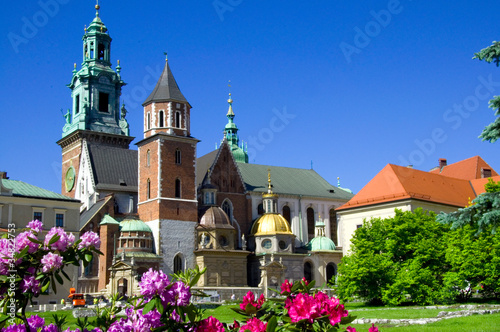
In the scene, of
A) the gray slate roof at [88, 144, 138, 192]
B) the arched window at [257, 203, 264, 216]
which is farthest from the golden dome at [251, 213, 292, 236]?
the gray slate roof at [88, 144, 138, 192]

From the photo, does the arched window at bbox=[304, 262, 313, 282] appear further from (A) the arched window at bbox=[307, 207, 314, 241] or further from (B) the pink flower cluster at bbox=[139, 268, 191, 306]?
(B) the pink flower cluster at bbox=[139, 268, 191, 306]

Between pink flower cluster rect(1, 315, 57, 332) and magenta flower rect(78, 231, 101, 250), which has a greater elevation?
magenta flower rect(78, 231, 101, 250)

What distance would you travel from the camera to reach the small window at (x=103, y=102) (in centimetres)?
6425

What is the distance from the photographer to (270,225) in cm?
5688

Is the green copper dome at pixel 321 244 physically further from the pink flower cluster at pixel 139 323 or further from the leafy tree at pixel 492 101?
the pink flower cluster at pixel 139 323

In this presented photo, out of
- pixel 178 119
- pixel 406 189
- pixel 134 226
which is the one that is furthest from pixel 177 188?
pixel 406 189

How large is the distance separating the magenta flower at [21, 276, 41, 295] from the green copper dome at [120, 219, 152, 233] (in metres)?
42.4

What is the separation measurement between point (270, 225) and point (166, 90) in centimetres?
1551

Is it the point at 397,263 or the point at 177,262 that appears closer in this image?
the point at 397,263

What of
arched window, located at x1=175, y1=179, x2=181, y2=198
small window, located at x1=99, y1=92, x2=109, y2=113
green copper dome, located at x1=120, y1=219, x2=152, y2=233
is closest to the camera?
green copper dome, located at x1=120, y1=219, x2=152, y2=233

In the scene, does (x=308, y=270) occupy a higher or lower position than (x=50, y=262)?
higher

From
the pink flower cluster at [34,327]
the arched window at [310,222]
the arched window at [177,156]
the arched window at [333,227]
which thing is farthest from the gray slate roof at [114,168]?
the pink flower cluster at [34,327]

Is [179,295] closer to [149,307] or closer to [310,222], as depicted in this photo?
[149,307]

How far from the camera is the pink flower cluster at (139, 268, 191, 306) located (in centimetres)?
559
